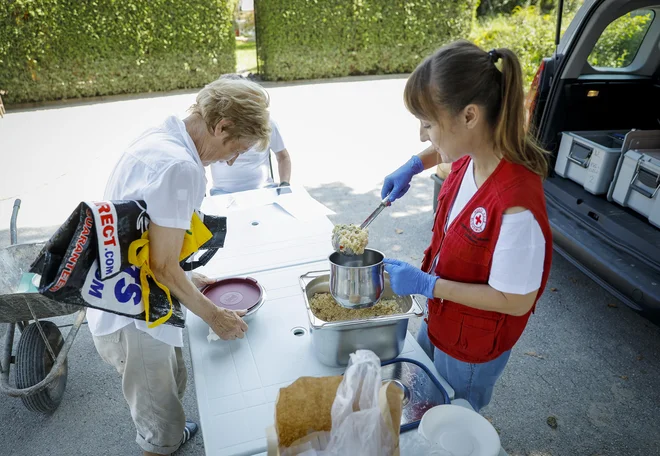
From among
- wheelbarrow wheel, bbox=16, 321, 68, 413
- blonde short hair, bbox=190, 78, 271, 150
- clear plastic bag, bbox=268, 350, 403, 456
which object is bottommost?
wheelbarrow wheel, bbox=16, 321, 68, 413

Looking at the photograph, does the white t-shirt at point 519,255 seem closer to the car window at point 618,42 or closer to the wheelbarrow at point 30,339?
the wheelbarrow at point 30,339

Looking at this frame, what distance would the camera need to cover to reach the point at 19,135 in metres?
7.89

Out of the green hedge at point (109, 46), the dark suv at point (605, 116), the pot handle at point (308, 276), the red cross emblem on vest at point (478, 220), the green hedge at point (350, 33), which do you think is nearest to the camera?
the red cross emblem on vest at point (478, 220)

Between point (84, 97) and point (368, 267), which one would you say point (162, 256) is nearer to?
point (368, 267)

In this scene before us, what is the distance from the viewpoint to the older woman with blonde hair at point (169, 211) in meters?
1.45

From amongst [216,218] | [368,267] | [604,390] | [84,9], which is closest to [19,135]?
[84,9]

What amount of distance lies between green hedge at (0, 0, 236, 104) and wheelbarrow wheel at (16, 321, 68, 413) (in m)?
8.87

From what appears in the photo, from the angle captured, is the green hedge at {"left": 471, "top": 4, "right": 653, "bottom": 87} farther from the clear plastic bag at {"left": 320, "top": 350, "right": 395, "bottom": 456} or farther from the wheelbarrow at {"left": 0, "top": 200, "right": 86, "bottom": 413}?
the wheelbarrow at {"left": 0, "top": 200, "right": 86, "bottom": 413}

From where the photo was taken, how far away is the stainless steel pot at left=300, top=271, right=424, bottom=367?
149 cm

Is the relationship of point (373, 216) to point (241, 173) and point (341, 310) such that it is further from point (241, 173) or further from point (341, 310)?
point (241, 173)

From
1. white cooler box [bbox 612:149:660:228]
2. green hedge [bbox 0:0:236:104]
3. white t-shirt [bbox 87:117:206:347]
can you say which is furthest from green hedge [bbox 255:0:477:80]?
white t-shirt [bbox 87:117:206:347]

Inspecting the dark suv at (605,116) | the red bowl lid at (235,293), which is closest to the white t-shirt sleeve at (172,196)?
the red bowl lid at (235,293)

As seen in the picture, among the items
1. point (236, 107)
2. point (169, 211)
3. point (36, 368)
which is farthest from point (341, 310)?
point (36, 368)

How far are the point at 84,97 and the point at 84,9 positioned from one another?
6.21ft
